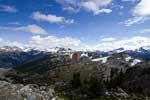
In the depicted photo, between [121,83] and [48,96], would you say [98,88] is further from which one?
[121,83]

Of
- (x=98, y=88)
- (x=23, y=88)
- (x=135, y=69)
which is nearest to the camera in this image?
(x=23, y=88)

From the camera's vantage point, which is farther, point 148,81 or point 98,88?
point 148,81

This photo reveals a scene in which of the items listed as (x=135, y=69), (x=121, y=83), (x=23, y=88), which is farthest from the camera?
(x=135, y=69)

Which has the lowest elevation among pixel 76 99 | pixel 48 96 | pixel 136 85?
pixel 136 85

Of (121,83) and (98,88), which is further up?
(98,88)

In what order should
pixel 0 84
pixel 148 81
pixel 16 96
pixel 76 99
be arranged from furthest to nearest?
pixel 148 81, pixel 76 99, pixel 0 84, pixel 16 96

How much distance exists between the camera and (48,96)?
151ft

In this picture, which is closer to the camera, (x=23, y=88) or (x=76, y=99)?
(x=23, y=88)

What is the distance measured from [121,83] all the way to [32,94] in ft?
426

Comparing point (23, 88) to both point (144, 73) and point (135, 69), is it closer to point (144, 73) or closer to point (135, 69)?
point (144, 73)

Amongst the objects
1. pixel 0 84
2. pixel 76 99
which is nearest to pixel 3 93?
pixel 0 84

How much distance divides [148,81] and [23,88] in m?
124

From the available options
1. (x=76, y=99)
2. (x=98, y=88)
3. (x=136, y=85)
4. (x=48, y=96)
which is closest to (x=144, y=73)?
(x=136, y=85)

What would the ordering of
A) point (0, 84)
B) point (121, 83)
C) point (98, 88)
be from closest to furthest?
point (0, 84), point (98, 88), point (121, 83)
